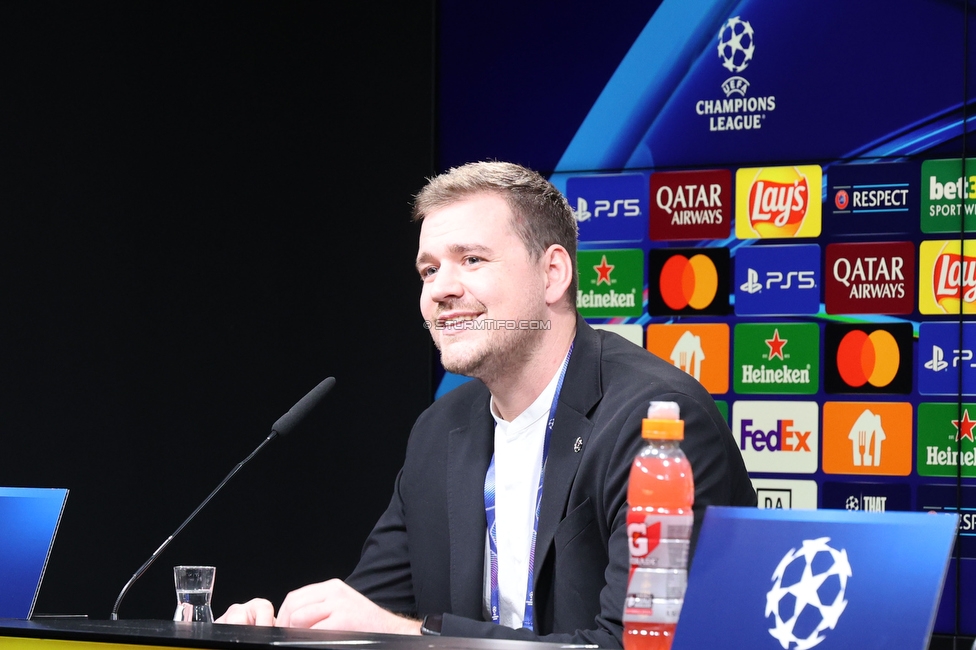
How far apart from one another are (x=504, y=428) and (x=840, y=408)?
126 cm

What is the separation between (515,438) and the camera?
214 cm

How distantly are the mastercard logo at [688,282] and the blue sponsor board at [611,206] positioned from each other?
0.44 feet

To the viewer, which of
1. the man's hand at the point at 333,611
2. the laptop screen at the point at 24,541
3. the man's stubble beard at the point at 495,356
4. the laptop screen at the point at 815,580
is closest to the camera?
the laptop screen at the point at 815,580

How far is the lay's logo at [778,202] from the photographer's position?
3.07 metres

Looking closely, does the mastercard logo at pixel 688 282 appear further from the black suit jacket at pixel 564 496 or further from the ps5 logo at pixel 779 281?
the black suit jacket at pixel 564 496

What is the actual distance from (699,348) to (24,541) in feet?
6.58

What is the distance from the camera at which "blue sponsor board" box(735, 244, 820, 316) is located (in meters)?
3.06

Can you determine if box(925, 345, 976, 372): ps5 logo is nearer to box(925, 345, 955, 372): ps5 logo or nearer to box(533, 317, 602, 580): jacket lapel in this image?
box(925, 345, 955, 372): ps5 logo

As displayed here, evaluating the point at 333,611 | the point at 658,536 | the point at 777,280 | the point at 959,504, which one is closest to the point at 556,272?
the point at 333,611

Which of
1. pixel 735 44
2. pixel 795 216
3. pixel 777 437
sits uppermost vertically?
pixel 735 44

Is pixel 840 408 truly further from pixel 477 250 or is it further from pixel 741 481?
pixel 477 250

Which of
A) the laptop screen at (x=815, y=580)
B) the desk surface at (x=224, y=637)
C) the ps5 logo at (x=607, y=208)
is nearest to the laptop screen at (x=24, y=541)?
the desk surface at (x=224, y=637)

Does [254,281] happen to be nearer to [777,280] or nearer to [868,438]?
[777,280]

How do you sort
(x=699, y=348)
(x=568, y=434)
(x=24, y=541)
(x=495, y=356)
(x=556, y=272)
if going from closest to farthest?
(x=24, y=541) < (x=568, y=434) < (x=495, y=356) < (x=556, y=272) < (x=699, y=348)
